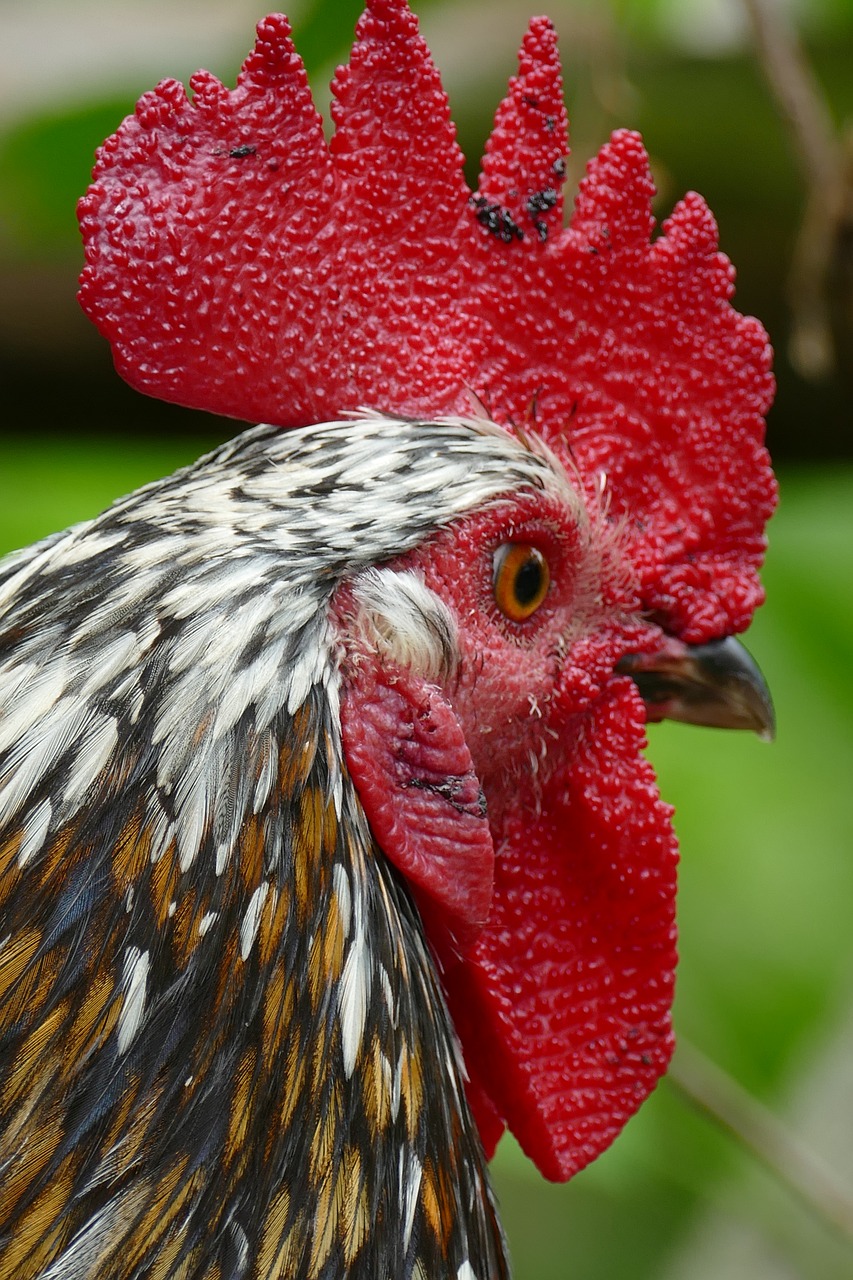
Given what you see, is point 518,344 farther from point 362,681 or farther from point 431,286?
point 362,681

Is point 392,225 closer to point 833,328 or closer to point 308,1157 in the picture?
point 308,1157

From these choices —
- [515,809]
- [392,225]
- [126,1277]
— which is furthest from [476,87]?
[126,1277]

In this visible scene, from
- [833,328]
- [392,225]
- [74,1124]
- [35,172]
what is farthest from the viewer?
[35,172]

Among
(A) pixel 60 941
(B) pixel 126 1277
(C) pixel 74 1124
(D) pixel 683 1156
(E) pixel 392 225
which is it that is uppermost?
(E) pixel 392 225

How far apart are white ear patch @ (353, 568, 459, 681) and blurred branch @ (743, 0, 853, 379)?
1966mm

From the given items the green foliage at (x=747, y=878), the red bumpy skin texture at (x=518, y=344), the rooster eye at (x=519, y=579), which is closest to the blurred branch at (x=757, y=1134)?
the green foliage at (x=747, y=878)

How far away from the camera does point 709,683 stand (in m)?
1.59

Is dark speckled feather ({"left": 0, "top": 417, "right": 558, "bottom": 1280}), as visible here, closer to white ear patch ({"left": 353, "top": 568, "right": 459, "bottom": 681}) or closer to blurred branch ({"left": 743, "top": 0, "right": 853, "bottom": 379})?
white ear patch ({"left": 353, "top": 568, "right": 459, "bottom": 681})

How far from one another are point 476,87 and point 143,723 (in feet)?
11.0

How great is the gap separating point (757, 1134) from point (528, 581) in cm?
170

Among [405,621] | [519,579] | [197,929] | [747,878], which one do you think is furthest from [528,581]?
[747,878]

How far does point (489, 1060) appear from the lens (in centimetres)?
152

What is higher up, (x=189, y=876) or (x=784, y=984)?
(x=189, y=876)

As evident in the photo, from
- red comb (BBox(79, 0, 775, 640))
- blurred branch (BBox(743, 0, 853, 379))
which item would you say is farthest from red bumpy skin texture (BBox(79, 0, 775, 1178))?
blurred branch (BBox(743, 0, 853, 379))
